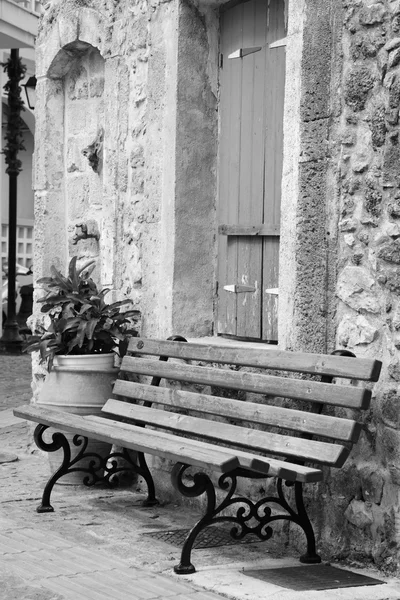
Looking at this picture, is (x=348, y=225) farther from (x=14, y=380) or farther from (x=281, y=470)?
(x=14, y=380)

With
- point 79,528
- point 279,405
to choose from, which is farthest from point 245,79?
point 79,528

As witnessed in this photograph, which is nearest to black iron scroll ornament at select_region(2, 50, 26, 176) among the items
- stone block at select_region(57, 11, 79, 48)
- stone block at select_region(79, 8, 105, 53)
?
stone block at select_region(57, 11, 79, 48)

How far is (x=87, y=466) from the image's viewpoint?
668 centimetres

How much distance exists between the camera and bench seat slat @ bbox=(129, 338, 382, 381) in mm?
4723

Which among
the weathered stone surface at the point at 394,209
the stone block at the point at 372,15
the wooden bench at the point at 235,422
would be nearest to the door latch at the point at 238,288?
the wooden bench at the point at 235,422

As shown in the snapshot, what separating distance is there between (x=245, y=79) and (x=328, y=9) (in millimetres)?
1177

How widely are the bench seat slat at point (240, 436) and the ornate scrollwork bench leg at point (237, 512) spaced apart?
173 mm

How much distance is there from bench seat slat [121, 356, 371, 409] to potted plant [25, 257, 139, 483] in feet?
1.02

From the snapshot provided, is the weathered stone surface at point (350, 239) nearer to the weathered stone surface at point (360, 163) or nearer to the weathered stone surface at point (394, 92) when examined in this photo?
the weathered stone surface at point (360, 163)

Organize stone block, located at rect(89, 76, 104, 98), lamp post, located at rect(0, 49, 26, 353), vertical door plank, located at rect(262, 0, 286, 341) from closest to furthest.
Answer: vertical door plank, located at rect(262, 0, 286, 341) → stone block, located at rect(89, 76, 104, 98) → lamp post, located at rect(0, 49, 26, 353)

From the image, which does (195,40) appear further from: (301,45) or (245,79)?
(301,45)

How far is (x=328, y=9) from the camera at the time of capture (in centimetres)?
517

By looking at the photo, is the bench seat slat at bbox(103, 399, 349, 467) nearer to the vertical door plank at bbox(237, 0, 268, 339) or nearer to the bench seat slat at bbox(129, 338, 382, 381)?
the bench seat slat at bbox(129, 338, 382, 381)

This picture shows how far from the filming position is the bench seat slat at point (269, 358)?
472 cm
